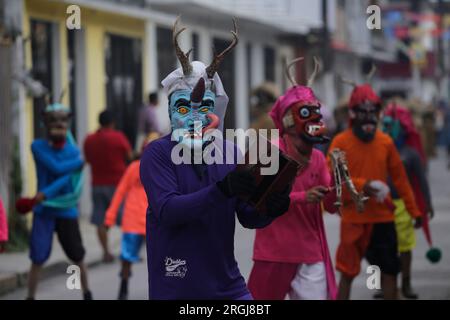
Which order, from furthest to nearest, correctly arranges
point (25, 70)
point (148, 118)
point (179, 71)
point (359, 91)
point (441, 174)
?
Answer: point (441, 174), point (148, 118), point (25, 70), point (359, 91), point (179, 71)

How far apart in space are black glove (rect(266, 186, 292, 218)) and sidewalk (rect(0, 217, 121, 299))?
7471 millimetres

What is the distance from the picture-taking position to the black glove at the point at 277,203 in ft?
18.5

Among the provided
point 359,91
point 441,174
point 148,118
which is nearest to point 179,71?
point 359,91

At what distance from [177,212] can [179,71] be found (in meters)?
0.81

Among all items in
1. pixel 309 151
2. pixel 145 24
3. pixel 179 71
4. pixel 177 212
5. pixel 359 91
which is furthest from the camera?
pixel 145 24

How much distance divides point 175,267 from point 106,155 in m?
9.90

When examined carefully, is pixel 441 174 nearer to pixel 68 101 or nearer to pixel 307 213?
pixel 68 101

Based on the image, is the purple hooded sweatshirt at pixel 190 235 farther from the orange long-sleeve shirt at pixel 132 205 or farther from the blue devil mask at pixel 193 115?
the orange long-sleeve shirt at pixel 132 205

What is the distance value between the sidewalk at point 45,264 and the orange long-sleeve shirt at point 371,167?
13.9 ft

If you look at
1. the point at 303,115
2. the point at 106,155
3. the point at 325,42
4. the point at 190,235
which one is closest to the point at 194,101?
the point at 190,235

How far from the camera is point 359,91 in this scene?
1021 centimetres

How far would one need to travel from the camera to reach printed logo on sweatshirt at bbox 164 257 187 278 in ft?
19.9

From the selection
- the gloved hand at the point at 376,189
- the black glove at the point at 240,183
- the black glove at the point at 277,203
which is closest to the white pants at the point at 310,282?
the gloved hand at the point at 376,189

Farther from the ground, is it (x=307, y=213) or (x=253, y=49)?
(x=253, y=49)
